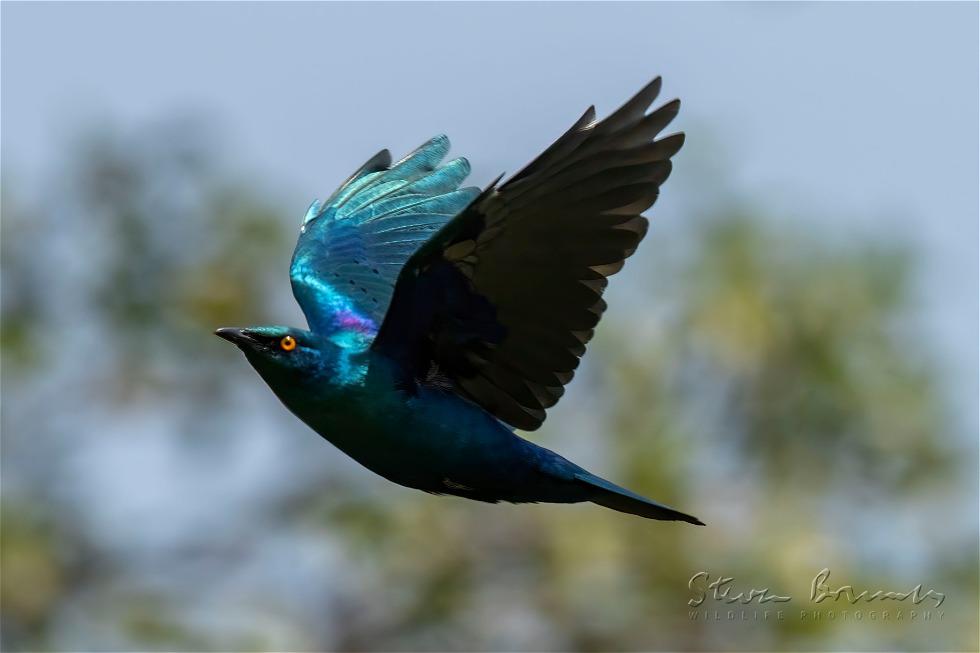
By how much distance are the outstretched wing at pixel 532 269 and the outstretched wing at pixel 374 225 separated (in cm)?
65

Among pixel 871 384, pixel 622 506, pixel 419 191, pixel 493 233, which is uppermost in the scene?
pixel 871 384

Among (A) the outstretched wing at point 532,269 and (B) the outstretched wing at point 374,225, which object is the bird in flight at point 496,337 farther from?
(B) the outstretched wing at point 374,225

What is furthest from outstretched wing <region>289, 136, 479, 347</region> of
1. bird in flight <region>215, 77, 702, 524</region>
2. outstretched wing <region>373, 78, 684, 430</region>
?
outstretched wing <region>373, 78, 684, 430</region>

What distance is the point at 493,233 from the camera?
4438 millimetres

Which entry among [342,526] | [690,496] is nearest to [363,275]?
[690,496]

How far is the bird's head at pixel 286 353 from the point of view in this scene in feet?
14.3

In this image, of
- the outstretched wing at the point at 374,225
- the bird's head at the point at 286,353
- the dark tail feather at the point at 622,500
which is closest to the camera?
the bird's head at the point at 286,353

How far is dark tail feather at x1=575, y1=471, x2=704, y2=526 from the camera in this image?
4.52 meters

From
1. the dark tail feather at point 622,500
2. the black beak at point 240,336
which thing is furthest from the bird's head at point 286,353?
the dark tail feather at point 622,500

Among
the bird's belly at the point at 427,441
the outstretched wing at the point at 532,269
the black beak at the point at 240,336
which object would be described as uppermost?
the outstretched wing at the point at 532,269

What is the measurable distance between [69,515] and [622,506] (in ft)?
27.1

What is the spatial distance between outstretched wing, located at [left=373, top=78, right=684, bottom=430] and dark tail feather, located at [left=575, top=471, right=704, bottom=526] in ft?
0.86

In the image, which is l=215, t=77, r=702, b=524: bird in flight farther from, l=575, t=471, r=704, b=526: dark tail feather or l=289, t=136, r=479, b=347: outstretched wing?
l=289, t=136, r=479, b=347: outstretched wing

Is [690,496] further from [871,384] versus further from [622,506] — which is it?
[622,506]
